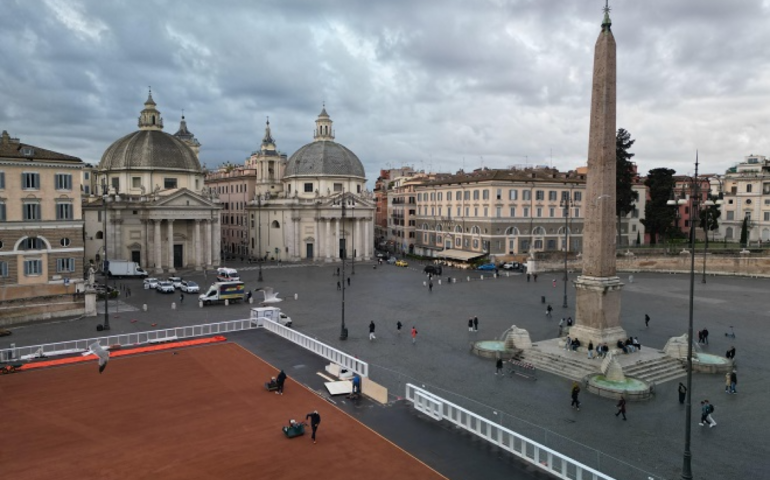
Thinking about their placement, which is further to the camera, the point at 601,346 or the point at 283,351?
the point at 283,351

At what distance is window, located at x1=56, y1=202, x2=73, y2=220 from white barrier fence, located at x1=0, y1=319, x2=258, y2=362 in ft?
50.4

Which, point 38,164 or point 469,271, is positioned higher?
point 38,164

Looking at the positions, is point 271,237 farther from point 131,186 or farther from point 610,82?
point 610,82

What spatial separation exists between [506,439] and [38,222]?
3409 cm

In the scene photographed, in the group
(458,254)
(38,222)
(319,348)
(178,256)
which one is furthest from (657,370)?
(178,256)

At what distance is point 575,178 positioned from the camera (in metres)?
67.1

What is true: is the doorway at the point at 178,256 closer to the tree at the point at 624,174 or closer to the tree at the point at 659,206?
the tree at the point at 624,174

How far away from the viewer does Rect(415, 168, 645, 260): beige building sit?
201 feet

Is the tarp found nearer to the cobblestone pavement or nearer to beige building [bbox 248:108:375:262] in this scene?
the cobblestone pavement

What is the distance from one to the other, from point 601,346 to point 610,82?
10623mm

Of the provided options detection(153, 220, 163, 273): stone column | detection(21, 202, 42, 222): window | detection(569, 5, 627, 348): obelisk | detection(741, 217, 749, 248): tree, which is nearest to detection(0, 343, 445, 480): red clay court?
detection(569, 5, 627, 348): obelisk

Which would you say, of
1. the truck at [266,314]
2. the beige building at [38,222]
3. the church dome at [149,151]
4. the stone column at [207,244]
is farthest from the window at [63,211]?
the stone column at [207,244]

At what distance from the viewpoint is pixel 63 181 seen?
3784 cm

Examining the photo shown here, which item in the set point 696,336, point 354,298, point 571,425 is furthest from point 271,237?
point 571,425
